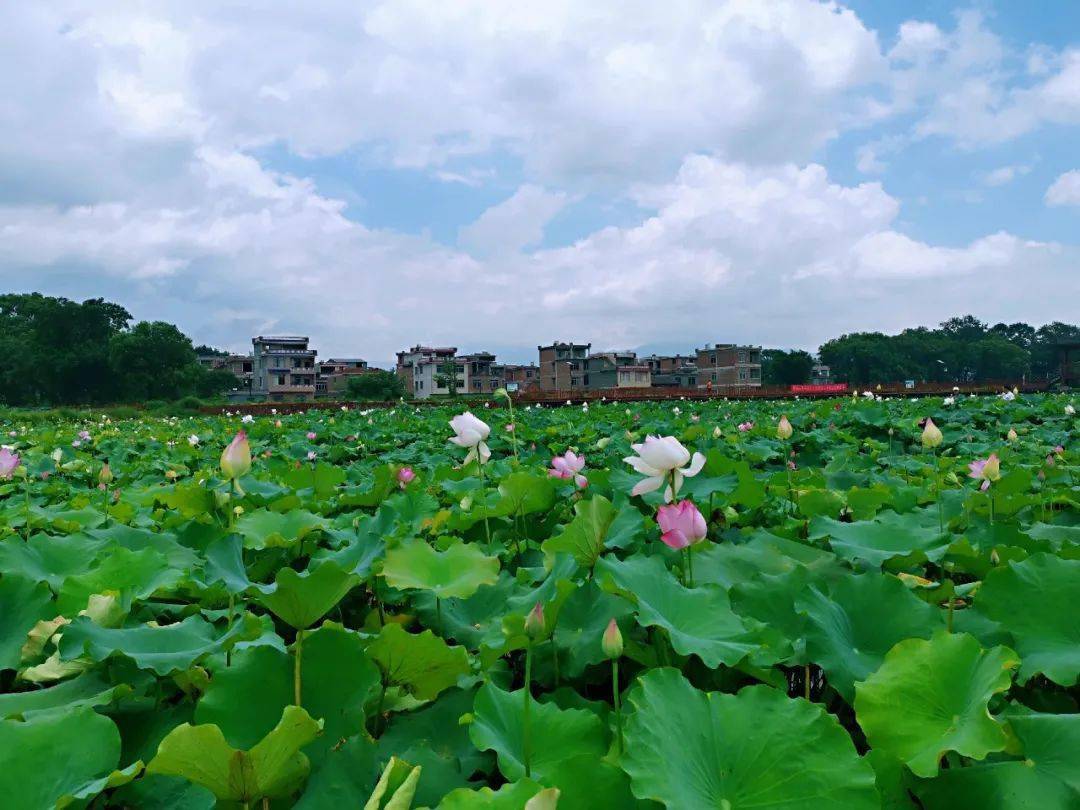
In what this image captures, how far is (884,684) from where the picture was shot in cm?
80

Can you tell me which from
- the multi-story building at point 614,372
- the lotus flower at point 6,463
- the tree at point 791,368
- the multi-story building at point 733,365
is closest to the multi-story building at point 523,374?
the multi-story building at point 614,372

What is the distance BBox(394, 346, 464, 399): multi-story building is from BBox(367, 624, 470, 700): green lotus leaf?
7128 centimetres

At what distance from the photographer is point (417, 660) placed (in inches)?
35.1

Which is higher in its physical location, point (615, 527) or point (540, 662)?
point (615, 527)

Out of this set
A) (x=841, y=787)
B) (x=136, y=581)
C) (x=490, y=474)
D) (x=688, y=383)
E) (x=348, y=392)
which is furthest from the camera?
(x=688, y=383)

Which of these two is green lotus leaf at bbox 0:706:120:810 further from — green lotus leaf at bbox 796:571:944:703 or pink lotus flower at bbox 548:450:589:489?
pink lotus flower at bbox 548:450:589:489

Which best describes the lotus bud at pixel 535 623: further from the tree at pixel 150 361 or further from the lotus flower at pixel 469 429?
the tree at pixel 150 361

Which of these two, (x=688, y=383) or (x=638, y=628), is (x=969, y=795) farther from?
(x=688, y=383)

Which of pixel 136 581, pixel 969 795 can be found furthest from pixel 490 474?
pixel 969 795

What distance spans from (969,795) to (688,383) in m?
82.2

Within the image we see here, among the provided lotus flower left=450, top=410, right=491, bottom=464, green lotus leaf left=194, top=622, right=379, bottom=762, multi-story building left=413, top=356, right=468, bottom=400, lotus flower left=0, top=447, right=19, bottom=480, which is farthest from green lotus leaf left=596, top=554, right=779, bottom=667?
multi-story building left=413, top=356, right=468, bottom=400

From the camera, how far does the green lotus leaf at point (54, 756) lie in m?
0.70

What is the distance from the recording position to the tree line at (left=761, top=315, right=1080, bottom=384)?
72375 mm

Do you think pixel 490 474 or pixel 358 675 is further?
pixel 490 474
